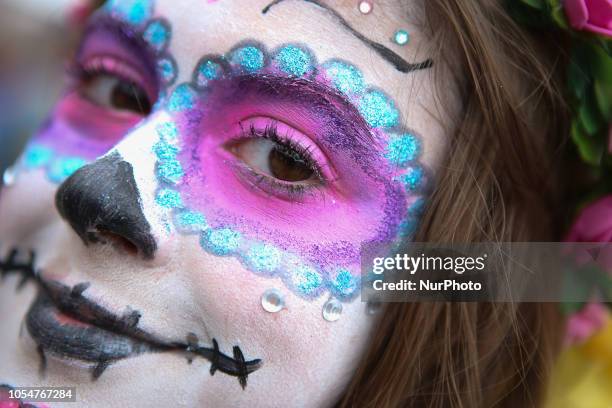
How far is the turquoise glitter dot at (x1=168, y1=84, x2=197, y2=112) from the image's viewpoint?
1.10m

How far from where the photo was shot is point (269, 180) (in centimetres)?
109

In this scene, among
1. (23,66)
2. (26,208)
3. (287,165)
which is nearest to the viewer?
(287,165)

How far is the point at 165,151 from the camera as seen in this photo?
1.08 meters

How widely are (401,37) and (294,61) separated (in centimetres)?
21

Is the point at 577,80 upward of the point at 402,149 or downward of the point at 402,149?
upward

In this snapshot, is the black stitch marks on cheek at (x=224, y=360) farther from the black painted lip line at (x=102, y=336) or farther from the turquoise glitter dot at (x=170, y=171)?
the turquoise glitter dot at (x=170, y=171)

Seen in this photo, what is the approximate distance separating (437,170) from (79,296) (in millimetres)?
692

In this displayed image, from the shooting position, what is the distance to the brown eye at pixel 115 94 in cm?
126

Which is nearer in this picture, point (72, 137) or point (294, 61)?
point (294, 61)

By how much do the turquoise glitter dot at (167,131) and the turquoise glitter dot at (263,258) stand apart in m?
0.25

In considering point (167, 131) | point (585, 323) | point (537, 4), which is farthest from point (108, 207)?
point (585, 323)

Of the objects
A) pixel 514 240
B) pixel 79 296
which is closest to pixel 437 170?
pixel 514 240

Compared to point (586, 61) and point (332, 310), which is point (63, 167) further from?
point (586, 61)

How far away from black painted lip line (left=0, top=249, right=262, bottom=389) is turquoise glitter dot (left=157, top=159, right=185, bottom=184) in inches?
9.2
